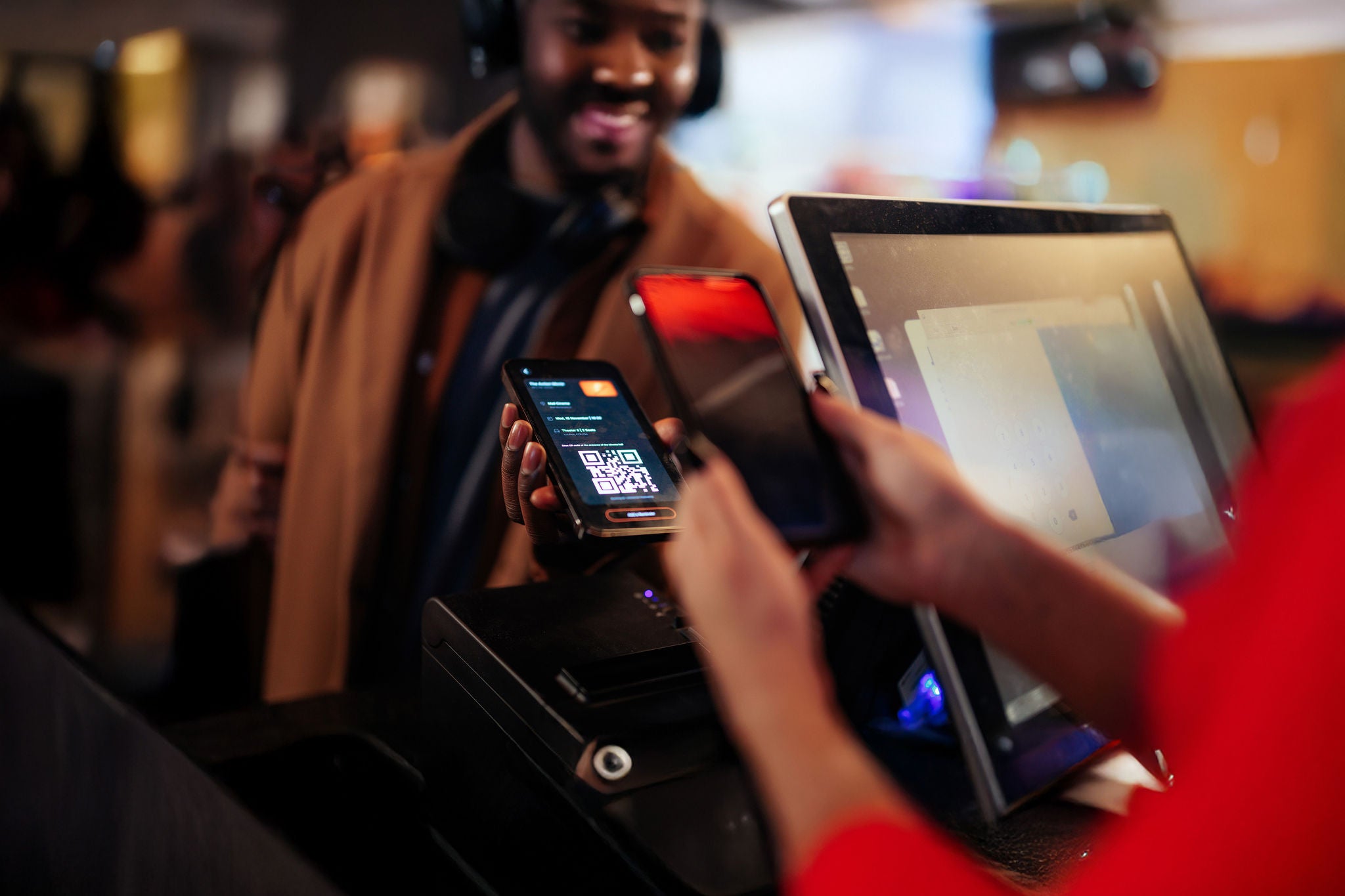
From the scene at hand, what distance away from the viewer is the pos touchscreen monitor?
461mm

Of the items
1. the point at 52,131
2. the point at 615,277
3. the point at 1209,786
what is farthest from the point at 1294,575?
the point at 52,131

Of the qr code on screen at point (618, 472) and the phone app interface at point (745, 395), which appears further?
the qr code on screen at point (618, 472)

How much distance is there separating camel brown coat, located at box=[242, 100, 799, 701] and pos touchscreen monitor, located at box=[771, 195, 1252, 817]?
683 mm

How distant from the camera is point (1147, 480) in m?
0.63

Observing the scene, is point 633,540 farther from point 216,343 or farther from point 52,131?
point 52,131

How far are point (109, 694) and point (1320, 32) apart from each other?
8.85ft

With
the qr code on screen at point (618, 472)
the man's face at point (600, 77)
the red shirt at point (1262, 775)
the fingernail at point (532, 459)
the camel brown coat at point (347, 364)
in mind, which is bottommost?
the camel brown coat at point (347, 364)

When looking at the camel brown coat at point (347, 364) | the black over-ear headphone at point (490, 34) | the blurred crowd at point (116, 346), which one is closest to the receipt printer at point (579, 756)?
the camel brown coat at point (347, 364)

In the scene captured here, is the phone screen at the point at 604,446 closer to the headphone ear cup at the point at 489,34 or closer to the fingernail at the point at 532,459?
the fingernail at the point at 532,459

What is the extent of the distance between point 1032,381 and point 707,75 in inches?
42.1

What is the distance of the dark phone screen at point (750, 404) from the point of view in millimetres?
415

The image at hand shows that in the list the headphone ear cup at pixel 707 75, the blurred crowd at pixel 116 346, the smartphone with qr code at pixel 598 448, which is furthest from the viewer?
the headphone ear cup at pixel 707 75

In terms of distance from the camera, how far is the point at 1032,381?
0.57 m

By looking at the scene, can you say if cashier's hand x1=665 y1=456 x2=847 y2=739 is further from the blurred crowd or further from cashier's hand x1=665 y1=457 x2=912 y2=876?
the blurred crowd
